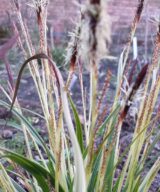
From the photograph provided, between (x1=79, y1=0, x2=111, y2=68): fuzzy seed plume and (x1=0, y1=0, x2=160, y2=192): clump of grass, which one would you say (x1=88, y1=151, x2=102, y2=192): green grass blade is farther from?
(x1=79, y1=0, x2=111, y2=68): fuzzy seed plume

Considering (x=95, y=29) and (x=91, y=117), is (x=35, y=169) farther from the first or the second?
(x=95, y=29)

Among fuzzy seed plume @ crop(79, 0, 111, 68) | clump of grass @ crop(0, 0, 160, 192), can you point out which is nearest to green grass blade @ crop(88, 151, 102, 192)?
clump of grass @ crop(0, 0, 160, 192)

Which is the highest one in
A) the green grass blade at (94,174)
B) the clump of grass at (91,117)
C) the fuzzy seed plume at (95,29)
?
the fuzzy seed plume at (95,29)

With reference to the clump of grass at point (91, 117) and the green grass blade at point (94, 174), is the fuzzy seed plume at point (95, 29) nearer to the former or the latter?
the clump of grass at point (91, 117)

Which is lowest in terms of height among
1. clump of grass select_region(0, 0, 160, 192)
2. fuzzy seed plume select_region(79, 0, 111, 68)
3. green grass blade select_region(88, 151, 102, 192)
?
green grass blade select_region(88, 151, 102, 192)

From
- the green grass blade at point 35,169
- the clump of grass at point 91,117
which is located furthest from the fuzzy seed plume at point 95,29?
the green grass blade at point 35,169

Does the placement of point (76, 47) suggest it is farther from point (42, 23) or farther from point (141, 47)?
point (141, 47)

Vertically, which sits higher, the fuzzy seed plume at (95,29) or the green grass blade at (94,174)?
the fuzzy seed plume at (95,29)

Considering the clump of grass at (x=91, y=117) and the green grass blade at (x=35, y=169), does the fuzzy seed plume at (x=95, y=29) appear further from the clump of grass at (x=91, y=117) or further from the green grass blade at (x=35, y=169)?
the green grass blade at (x=35, y=169)

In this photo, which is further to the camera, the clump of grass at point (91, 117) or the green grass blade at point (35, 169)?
the green grass blade at point (35, 169)

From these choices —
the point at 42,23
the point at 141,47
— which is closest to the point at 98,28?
the point at 42,23

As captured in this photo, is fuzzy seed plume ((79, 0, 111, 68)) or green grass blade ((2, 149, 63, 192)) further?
green grass blade ((2, 149, 63, 192))
